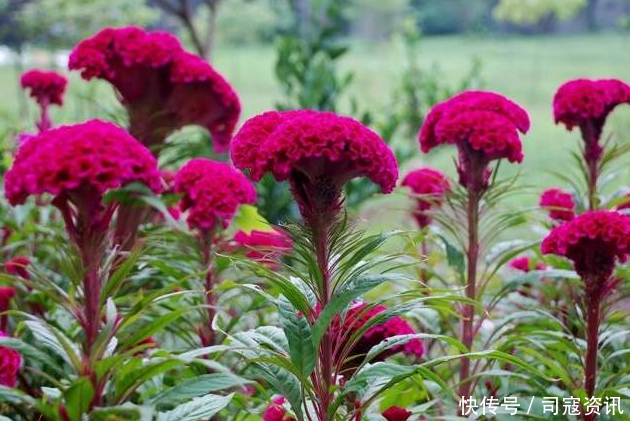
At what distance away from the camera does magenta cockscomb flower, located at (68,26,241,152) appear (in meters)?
1.72

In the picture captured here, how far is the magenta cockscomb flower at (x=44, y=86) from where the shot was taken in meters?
2.06

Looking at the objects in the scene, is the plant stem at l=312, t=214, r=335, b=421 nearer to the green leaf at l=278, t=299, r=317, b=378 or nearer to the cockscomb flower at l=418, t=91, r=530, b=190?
the green leaf at l=278, t=299, r=317, b=378

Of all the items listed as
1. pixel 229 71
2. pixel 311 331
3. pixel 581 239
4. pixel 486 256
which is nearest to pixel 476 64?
pixel 486 256

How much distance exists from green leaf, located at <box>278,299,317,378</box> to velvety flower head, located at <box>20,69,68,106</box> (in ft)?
3.91

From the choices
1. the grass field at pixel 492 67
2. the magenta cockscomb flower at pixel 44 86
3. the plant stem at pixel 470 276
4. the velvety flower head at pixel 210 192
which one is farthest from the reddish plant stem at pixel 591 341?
the grass field at pixel 492 67

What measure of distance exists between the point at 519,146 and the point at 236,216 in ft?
1.63

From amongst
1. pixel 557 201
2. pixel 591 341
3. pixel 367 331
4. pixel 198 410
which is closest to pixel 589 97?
pixel 557 201

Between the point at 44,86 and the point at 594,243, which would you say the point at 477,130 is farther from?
the point at 44,86

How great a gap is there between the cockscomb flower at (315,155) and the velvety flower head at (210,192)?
1.34 ft

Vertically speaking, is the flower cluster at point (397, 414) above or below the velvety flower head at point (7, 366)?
below

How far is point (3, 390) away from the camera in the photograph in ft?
3.12

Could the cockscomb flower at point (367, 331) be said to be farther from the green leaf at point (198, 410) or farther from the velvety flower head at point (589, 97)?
the velvety flower head at point (589, 97)

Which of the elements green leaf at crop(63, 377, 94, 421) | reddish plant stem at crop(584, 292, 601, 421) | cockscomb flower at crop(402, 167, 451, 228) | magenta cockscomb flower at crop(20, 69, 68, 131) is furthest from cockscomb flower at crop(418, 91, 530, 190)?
magenta cockscomb flower at crop(20, 69, 68, 131)

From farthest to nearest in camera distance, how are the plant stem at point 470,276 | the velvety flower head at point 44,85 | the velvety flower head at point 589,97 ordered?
the velvety flower head at point 44,85
the velvety flower head at point 589,97
the plant stem at point 470,276
